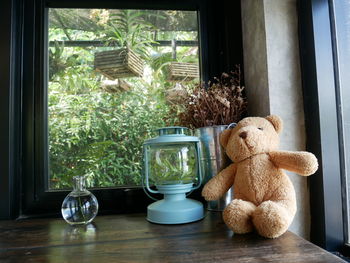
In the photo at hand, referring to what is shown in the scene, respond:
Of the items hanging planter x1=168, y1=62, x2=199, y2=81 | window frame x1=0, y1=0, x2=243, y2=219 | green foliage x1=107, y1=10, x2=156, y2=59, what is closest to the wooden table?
window frame x1=0, y1=0, x2=243, y2=219

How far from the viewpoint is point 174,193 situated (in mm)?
821

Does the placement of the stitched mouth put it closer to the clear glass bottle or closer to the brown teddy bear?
the brown teddy bear

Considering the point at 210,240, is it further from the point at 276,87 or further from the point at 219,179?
the point at 276,87

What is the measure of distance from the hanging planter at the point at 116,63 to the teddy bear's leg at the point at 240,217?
0.73 meters

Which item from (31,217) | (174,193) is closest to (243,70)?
(174,193)

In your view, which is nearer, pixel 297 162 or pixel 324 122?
pixel 297 162

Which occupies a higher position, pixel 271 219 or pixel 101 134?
pixel 101 134

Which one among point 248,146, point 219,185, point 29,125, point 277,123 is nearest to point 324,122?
point 277,123

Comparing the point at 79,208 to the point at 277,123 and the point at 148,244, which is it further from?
the point at 277,123

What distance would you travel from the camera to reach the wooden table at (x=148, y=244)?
0.56 metres

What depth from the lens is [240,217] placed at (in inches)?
25.1

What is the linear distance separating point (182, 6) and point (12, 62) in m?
0.76

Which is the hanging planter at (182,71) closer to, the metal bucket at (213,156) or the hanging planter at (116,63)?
the hanging planter at (116,63)

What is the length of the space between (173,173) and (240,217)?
28 centimetres
